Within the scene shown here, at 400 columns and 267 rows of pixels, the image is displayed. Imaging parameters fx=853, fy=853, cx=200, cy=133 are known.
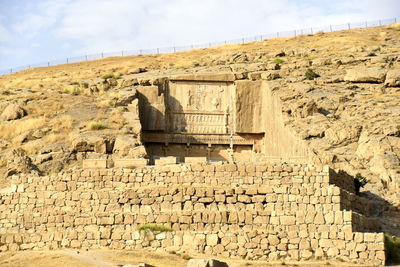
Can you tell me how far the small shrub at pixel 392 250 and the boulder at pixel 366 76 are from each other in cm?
1747

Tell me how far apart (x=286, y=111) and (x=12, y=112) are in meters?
10.9

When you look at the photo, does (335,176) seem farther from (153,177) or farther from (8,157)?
(8,157)

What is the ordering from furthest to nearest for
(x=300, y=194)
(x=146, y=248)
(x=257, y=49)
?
(x=257, y=49) → (x=300, y=194) → (x=146, y=248)

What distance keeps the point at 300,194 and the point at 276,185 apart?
2.48ft

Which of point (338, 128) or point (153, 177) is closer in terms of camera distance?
point (153, 177)

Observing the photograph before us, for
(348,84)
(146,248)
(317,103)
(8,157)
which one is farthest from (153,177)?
(348,84)

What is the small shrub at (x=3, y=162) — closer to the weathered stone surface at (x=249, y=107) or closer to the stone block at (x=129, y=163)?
the stone block at (x=129, y=163)

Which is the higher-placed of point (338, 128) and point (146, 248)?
point (338, 128)

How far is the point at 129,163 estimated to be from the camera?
25.7 meters

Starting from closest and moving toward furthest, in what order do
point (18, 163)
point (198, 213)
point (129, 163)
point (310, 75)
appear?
1. point (198, 213)
2. point (129, 163)
3. point (18, 163)
4. point (310, 75)

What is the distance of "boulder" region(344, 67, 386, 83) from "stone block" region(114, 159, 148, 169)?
16.4m

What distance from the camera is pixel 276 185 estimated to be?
77.9 ft

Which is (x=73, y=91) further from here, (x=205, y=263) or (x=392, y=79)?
(x=205, y=263)

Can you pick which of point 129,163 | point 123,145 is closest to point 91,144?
point 123,145
